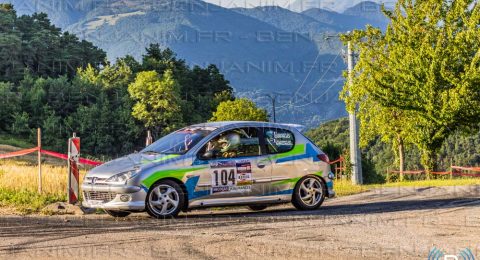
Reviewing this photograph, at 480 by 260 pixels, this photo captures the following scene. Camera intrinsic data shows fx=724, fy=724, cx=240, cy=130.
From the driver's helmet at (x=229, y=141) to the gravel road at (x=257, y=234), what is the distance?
1267 mm

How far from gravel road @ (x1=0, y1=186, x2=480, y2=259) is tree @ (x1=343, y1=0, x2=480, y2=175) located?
27312mm

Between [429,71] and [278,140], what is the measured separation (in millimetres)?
29258

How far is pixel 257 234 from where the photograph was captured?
33.5 ft

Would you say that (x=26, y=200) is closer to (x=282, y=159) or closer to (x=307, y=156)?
(x=282, y=159)

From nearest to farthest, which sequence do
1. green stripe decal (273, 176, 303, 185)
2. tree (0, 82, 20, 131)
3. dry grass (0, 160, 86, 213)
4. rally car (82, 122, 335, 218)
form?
rally car (82, 122, 335, 218), green stripe decal (273, 176, 303, 185), dry grass (0, 160, 86, 213), tree (0, 82, 20, 131)

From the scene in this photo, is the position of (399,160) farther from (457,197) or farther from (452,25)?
(457,197)

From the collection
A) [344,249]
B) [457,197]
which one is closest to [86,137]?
[457,197]

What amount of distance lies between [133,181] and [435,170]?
36.7 metres

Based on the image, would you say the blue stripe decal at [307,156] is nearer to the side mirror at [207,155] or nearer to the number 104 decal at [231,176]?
the number 104 decal at [231,176]

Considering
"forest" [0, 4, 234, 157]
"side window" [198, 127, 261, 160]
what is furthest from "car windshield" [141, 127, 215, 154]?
"forest" [0, 4, 234, 157]

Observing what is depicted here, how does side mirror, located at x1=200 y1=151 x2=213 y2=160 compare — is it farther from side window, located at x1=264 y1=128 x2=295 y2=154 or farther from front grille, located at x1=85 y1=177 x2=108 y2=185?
front grille, located at x1=85 y1=177 x2=108 y2=185

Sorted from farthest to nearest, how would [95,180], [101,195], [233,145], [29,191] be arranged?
1. [29,191]
2. [233,145]
3. [95,180]
4. [101,195]

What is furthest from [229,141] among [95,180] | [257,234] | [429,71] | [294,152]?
[429,71]

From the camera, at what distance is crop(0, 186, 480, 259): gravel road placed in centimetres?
855
